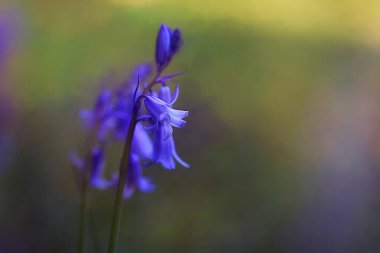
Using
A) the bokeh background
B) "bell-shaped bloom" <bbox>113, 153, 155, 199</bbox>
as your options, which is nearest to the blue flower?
"bell-shaped bloom" <bbox>113, 153, 155, 199</bbox>

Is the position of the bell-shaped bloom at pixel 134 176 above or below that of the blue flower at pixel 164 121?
below

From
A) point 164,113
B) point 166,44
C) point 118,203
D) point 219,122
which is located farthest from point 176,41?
point 219,122

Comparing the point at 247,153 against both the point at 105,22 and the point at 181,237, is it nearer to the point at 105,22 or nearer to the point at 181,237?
the point at 181,237

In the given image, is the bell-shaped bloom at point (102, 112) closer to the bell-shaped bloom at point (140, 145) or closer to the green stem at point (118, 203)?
the bell-shaped bloom at point (140, 145)

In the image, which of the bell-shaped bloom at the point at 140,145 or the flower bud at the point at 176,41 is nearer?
the flower bud at the point at 176,41

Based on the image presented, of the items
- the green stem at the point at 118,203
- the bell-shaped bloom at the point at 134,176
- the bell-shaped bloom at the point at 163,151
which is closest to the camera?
the green stem at the point at 118,203

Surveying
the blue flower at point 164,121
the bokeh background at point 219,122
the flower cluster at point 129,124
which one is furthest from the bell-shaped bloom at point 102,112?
the bokeh background at point 219,122

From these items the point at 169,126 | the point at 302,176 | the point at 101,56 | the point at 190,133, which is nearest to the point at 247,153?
the point at 302,176
